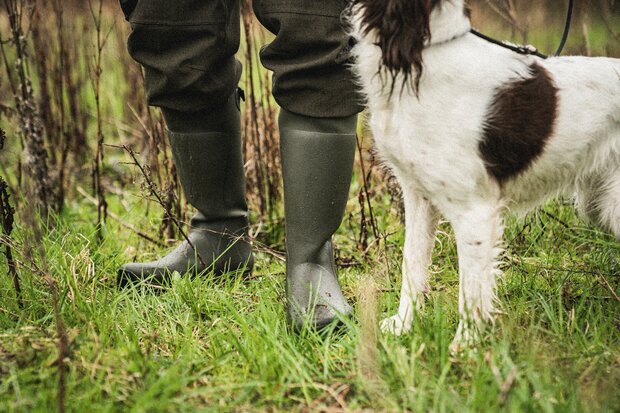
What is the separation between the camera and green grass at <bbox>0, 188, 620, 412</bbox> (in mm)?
1496

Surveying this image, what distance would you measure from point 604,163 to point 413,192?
59 cm

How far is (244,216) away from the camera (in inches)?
105

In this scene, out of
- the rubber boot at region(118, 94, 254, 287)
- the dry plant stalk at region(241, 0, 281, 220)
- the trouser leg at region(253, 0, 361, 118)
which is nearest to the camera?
the trouser leg at region(253, 0, 361, 118)

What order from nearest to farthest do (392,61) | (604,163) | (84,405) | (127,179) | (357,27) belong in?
1. (84,405)
2. (392,61)
3. (357,27)
4. (604,163)
5. (127,179)

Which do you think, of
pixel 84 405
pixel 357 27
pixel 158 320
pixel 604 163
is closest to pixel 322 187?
pixel 357 27

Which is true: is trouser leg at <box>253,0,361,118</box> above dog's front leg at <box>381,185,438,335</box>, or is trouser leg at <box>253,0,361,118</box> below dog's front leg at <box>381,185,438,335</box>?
above

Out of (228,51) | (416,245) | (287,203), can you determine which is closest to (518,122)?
(416,245)

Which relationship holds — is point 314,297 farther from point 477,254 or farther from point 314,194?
point 477,254

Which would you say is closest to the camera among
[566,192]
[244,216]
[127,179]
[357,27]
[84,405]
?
[84,405]

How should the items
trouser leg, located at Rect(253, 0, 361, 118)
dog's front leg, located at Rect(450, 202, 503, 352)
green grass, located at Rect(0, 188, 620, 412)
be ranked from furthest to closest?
trouser leg, located at Rect(253, 0, 361, 118)
dog's front leg, located at Rect(450, 202, 503, 352)
green grass, located at Rect(0, 188, 620, 412)

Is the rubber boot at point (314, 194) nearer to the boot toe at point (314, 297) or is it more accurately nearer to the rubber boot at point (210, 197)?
the boot toe at point (314, 297)

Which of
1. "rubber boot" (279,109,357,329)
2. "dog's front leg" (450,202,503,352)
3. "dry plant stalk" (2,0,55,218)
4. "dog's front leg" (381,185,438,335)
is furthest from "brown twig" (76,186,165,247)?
"dog's front leg" (450,202,503,352)

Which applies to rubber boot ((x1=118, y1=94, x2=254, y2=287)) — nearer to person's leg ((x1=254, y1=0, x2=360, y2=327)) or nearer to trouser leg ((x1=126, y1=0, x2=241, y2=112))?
trouser leg ((x1=126, y1=0, x2=241, y2=112))

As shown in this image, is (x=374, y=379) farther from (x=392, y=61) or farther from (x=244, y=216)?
(x=244, y=216)
